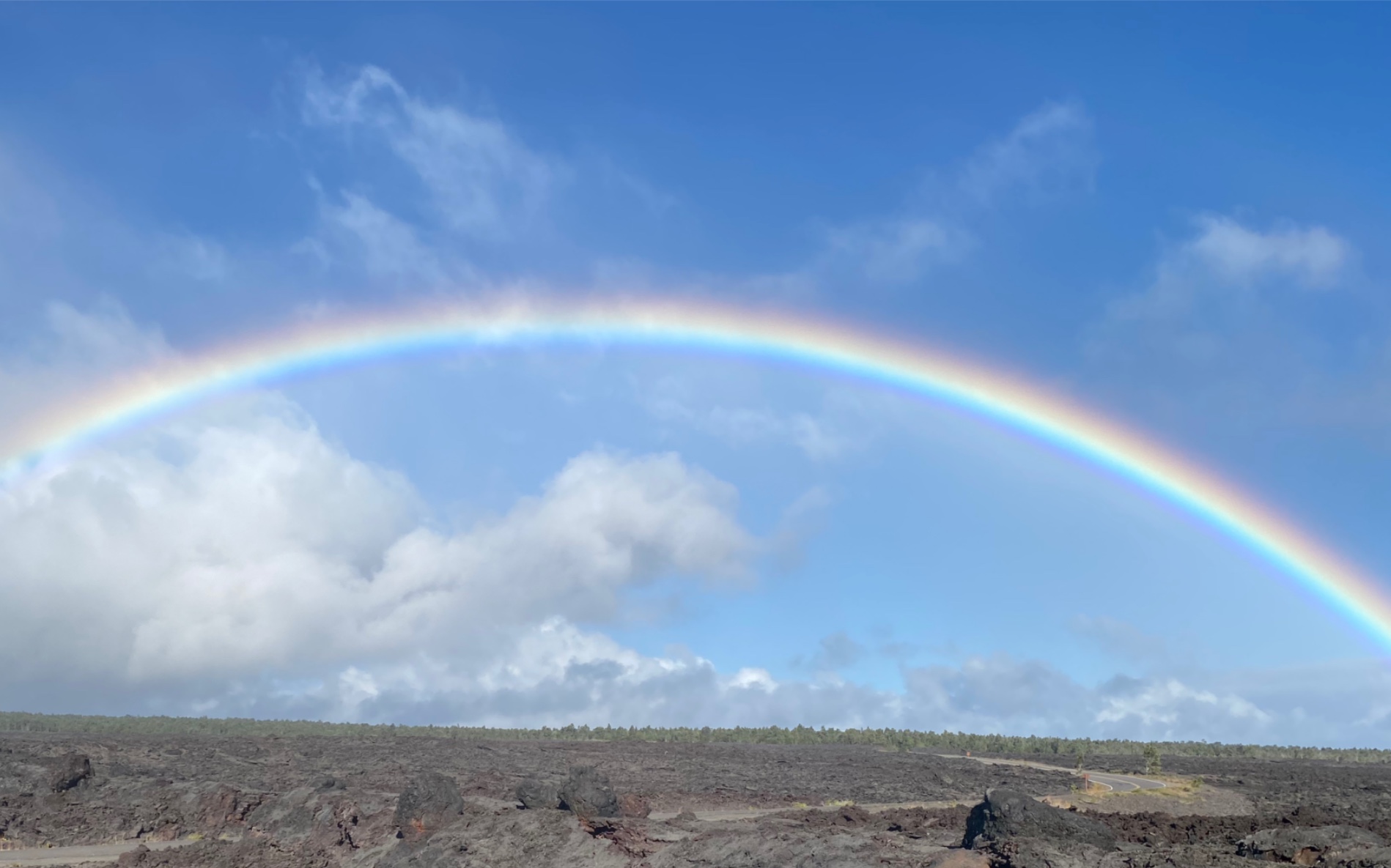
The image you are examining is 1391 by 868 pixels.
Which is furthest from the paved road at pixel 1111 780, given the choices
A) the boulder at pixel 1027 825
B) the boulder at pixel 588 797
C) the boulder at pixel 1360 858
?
the boulder at pixel 1360 858

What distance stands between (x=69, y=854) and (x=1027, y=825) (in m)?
32.7

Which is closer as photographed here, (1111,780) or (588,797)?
(588,797)

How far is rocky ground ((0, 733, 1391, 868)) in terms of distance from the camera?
24.8m

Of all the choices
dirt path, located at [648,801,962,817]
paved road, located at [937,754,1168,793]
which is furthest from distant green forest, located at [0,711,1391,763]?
dirt path, located at [648,801,962,817]

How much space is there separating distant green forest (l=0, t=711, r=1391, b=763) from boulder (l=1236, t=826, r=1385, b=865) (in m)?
103

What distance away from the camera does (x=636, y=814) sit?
132ft

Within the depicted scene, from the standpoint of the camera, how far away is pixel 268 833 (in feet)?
118

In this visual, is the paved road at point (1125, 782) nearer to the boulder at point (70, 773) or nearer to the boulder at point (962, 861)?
the boulder at point (962, 861)

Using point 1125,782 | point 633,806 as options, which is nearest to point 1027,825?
point 633,806

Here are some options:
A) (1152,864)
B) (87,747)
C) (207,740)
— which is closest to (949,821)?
(1152,864)

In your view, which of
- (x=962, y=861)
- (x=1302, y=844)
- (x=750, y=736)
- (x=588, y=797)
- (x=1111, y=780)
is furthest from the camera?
(x=750, y=736)

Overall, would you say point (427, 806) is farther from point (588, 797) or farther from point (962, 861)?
point (962, 861)

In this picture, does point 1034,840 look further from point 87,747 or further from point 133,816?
point 87,747

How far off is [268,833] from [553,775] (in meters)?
27.0
